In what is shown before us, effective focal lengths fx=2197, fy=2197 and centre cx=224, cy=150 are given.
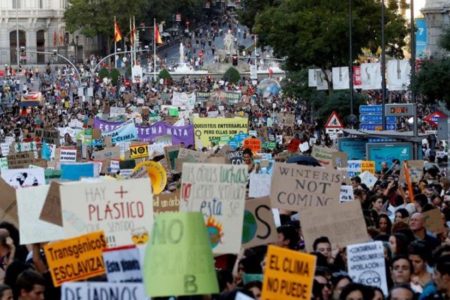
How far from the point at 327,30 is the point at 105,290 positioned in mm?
50557

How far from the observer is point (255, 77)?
110688 mm

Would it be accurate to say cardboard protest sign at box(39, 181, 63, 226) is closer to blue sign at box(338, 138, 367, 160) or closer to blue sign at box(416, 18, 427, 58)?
blue sign at box(338, 138, 367, 160)

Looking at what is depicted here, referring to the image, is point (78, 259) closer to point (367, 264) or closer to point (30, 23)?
point (367, 264)

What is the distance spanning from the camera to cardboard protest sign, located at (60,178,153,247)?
15.8 meters

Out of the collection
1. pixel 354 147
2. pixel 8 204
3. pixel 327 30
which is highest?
pixel 327 30

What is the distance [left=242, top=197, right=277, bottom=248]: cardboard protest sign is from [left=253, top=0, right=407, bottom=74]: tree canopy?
46.0 m

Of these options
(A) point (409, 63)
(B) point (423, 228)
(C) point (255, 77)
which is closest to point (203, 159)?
(B) point (423, 228)

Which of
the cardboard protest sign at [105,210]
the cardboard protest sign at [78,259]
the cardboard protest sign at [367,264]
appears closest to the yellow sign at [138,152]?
the cardboard protest sign at [105,210]

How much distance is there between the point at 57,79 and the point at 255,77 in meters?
15.2

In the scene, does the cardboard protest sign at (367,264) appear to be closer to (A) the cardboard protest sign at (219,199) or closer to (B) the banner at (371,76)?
(A) the cardboard protest sign at (219,199)

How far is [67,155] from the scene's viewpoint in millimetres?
31906

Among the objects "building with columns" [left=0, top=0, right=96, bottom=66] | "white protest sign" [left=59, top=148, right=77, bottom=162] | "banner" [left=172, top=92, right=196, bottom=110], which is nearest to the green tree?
"banner" [left=172, top=92, right=196, bottom=110]

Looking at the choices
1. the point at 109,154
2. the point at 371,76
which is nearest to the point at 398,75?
the point at 371,76

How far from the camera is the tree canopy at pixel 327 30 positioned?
63.9m
